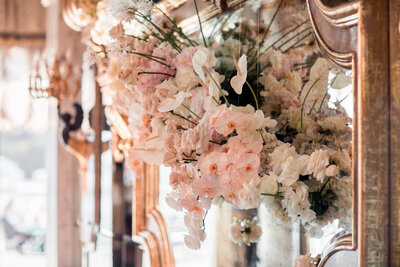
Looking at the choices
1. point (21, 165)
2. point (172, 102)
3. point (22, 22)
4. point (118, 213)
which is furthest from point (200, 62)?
point (21, 165)

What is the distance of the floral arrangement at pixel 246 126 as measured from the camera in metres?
0.56

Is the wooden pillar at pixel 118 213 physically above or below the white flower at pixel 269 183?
below

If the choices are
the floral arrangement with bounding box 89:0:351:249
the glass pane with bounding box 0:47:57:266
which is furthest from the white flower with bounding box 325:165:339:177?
the glass pane with bounding box 0:47:57:266

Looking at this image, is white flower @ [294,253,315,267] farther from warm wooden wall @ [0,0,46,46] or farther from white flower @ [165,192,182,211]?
warm wooden wall @ [0,0,46,46]

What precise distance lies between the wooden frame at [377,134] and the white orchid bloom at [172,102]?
0.90 ft

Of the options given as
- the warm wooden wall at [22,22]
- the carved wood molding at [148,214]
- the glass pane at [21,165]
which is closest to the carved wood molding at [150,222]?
the carved wood molding at [148,214]

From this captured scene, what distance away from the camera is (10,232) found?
157 inches

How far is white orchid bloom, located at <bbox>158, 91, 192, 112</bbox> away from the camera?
2.23 feet

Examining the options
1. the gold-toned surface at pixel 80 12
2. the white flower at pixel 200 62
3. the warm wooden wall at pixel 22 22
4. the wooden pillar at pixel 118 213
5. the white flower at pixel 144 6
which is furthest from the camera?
the warm wooden wall at pixel 22 22

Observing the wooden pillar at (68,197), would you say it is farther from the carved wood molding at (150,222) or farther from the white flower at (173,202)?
the white flower at (173,202)

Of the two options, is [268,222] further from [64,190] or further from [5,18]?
[5,18]

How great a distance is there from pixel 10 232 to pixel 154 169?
3.22m

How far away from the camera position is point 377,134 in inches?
17.6

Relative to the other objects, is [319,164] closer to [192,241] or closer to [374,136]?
[374,136]
